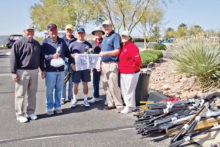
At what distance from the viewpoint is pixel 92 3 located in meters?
16.4

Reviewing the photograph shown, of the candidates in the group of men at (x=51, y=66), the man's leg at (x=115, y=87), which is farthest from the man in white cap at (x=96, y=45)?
the man's leg at (x=115, y=87)

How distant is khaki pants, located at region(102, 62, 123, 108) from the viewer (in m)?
5.16

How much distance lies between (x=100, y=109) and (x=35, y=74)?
1917mm

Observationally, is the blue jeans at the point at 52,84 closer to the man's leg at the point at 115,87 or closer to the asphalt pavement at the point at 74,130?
the asphalt pavement at the point at 74,130

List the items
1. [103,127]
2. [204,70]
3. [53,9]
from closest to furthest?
[103,127], [204,70], [53,9]

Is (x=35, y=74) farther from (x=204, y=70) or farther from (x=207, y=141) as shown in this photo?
(x=204, y=70)

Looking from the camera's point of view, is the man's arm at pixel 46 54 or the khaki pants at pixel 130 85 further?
the khaki pants at pixel 130 85

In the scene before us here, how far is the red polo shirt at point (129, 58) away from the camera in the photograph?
486 centimetres

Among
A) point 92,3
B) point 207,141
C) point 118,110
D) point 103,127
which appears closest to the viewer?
point 207,141

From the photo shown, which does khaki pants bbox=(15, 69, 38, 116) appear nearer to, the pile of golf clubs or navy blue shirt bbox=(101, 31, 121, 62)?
navy blue shirt bbox=(101, 31, 121, 62)

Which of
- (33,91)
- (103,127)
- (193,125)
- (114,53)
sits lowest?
(103,127)

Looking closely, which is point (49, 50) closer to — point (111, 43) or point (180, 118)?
point (111, 43)

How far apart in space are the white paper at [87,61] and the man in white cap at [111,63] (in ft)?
0.59

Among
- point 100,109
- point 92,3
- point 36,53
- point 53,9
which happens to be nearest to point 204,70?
point 100,109
